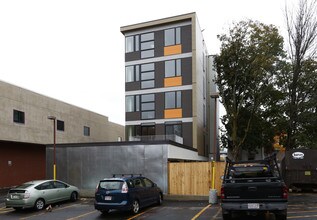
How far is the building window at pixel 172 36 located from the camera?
108 feet

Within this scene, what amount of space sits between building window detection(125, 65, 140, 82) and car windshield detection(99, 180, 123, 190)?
2095 centimetres

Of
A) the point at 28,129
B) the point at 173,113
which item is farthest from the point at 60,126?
the point at 173,113

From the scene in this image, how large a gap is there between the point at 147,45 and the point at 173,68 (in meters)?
3.83

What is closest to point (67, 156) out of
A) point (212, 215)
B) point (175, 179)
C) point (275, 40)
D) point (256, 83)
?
point (175, 179)

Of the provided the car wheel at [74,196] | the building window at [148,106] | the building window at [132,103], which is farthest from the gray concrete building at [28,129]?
the car wheel at [74,196]

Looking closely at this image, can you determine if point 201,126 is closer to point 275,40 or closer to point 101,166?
point 275,40

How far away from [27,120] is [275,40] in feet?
77.1

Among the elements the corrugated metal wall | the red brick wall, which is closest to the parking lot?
the corrugated metal wall

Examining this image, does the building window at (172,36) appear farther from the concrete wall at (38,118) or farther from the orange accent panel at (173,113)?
the concrete wall at (38,118)

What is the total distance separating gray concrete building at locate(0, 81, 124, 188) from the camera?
2630cm

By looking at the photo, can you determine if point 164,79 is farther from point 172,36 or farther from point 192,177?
point 192,177

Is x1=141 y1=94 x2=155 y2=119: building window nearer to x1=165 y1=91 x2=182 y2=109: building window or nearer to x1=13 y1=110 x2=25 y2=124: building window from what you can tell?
x1=165 y1=91 x2=182 y2=109: building window

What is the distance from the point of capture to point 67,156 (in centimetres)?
2247

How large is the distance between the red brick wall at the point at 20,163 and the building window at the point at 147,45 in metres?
14.0
